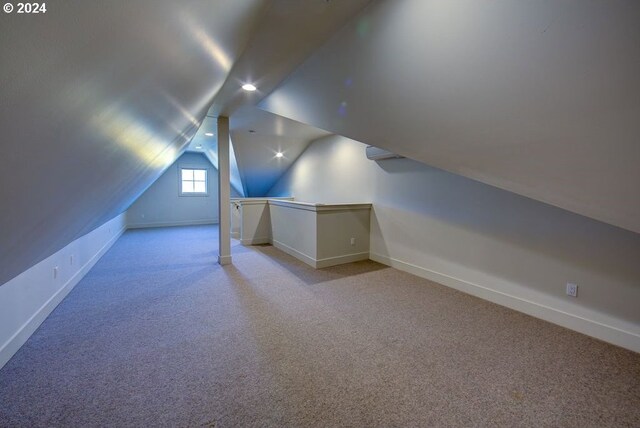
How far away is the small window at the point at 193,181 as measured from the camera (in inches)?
332

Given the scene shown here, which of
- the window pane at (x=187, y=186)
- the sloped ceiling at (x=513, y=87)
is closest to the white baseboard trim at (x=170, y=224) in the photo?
the window pane at (x=187, y=186)

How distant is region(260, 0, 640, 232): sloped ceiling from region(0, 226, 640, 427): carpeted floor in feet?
3.59

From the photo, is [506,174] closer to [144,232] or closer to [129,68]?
[129,68]

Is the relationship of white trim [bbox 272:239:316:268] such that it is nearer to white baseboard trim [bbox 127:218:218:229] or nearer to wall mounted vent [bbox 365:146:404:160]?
wall mounted vent [bbox 365:146:404:160]

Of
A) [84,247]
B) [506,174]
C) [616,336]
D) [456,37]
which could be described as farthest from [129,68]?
[84,247]

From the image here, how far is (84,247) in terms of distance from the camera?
3.74 metres

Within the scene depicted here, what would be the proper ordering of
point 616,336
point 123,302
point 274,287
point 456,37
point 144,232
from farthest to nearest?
point 144,232
point 274,287
point 123,302
point 616,336
point 456,37

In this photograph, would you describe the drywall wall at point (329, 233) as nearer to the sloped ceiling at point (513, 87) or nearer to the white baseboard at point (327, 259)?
the white baseboard at point (327, 259)

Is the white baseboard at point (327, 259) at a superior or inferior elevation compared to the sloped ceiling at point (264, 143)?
inferior

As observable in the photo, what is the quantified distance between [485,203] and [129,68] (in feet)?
10.3

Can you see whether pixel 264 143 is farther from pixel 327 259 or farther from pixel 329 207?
pixel 327 259

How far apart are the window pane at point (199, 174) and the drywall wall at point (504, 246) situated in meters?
5.99

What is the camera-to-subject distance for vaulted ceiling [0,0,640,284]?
0.68 metres

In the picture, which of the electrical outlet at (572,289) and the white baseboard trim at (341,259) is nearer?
the electrical outlet at (572,289)
